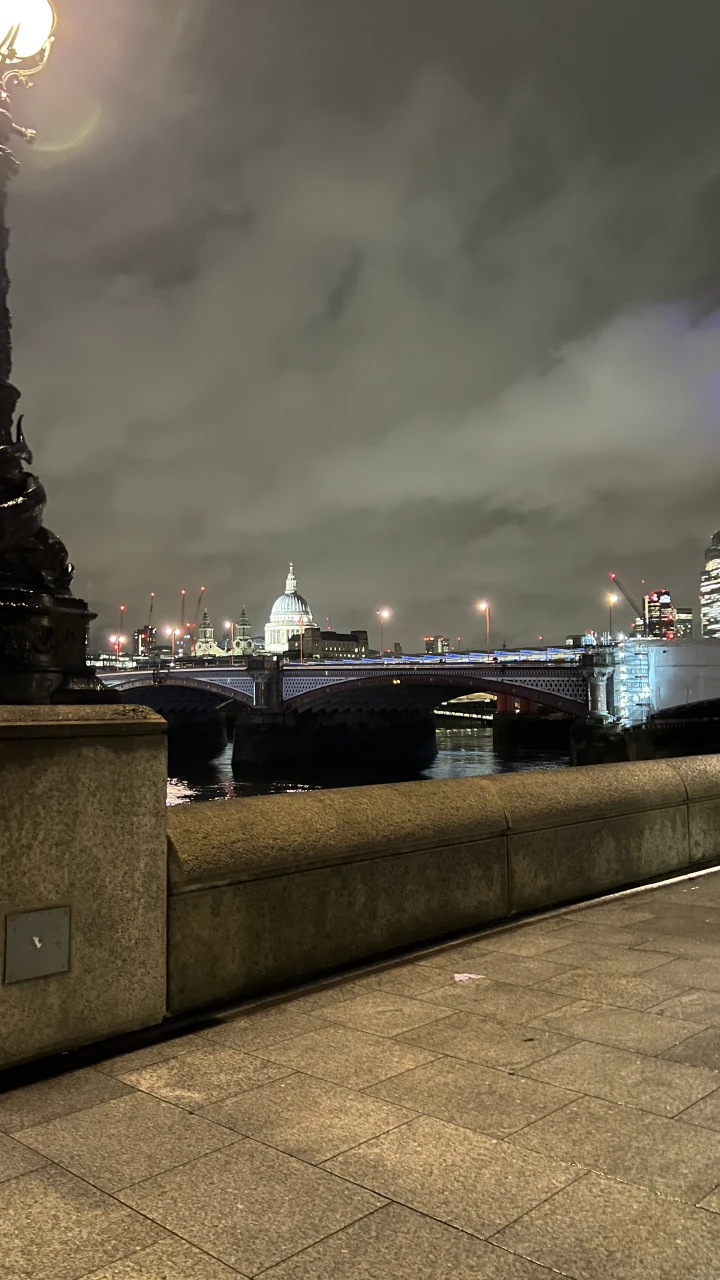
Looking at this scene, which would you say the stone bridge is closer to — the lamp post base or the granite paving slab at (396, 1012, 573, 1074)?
the lamp post base

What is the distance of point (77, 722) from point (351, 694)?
7151cm

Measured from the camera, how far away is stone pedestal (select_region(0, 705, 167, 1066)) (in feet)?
13.1

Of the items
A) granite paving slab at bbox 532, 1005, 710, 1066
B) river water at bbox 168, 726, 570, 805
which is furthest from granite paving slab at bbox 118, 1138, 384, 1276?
river water at bbox 168, 726, 570, 805

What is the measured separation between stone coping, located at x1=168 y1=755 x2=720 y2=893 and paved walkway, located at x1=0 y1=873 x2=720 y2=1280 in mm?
698

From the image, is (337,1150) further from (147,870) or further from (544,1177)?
(147,870)

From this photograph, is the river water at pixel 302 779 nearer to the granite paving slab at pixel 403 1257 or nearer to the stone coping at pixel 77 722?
the stone coping at pixel 77 722

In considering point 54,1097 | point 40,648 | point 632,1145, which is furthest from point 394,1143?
point 40,648

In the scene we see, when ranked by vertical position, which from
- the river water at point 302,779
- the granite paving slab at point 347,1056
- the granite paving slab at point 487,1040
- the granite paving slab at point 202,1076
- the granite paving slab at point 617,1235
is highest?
the granite paving slab at point 487,1040

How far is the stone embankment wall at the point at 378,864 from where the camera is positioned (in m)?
4.73

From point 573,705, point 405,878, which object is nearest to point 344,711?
point 573,705

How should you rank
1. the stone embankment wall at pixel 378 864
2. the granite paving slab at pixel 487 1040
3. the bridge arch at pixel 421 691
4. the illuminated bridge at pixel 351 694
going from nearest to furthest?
the granite paving slab at pixel 487 1040 < the stone embankment wall at pixel 378 864 < the bridge arch at pixel 421 691 < the illuminated bridge at pixel 351 694

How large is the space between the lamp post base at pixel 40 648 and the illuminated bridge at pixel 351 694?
33.0 meters

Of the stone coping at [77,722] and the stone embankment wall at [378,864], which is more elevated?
the stone coping at [77,722]

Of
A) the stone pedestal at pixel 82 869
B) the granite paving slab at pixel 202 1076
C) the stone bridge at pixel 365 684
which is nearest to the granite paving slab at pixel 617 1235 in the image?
the granite paving slab at pixel 202 1076
